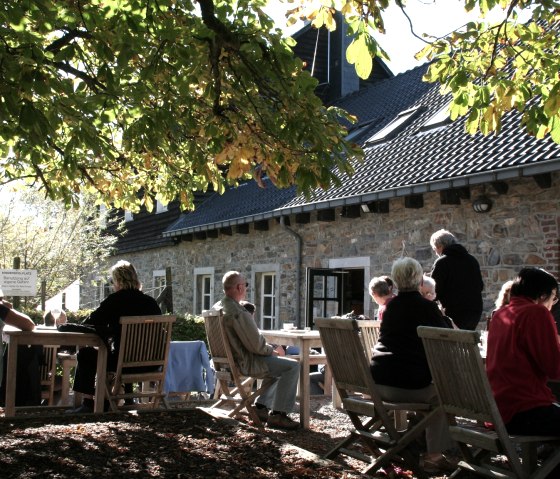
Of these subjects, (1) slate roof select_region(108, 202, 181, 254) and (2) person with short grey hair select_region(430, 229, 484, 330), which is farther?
(1) slate roof select_region(108, 202, 181, 254)

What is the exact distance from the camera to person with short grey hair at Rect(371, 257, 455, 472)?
4.84m

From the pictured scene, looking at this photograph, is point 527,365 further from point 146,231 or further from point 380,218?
→ point 146,231

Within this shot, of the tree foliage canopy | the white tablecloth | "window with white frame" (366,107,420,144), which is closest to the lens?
the tree foliage canopy

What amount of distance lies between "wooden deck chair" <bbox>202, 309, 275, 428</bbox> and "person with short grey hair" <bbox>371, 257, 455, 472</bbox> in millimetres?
1793

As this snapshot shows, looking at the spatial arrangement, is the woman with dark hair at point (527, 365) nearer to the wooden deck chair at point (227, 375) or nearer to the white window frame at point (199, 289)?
the wooden deck chair at point (227, 375)

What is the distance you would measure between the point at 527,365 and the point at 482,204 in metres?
5.76

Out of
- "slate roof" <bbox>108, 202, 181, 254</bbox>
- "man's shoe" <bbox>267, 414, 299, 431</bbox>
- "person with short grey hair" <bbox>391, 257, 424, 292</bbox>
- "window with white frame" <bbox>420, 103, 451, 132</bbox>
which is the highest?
"window with white frame" <bbox>420, 103, 451, 132</bbox>

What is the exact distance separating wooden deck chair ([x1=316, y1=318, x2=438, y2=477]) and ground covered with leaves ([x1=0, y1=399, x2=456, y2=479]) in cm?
15

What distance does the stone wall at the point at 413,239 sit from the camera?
29.6 feet

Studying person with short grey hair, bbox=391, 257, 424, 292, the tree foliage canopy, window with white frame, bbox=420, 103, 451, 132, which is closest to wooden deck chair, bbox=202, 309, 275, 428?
the tree foliage canopy

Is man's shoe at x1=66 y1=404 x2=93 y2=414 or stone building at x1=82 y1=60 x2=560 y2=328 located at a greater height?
stone building at x1=82 y1=60 x2=560 y2=328

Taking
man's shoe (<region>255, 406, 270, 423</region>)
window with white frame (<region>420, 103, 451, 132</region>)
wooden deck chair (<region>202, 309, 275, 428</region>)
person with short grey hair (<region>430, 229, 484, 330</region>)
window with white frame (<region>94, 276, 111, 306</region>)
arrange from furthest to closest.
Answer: window with white frame (<region>94, 276, 111, 306</region>), window with white frame (<region>420, 103, 451, 132</region>), person with short grey hair (<region>430, 229, 484, 330</region>), man's shoe (<region>255, 406, 270, 423</region>), wooden deck chair (<region>202, 309, 275, 428</region>)

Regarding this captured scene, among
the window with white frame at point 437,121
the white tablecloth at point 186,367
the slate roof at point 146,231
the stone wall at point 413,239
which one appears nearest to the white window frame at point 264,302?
the stone wall at point 413,239

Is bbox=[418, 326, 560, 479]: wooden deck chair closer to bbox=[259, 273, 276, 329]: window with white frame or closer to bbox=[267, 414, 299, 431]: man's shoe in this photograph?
bbox=[267, 414, 299, 431]: man's shoe
